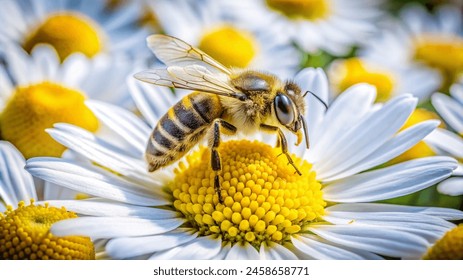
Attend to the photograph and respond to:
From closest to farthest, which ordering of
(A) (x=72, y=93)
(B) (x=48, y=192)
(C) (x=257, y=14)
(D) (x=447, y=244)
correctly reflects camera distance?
(D) (x=447, y=244)
(B) (x=48, y=192)
(A) (x=72, y=93)
(C) (x=257, y=14)

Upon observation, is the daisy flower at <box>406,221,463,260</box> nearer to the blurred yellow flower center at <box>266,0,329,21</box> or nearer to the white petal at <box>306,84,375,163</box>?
the white petal at <box>306,84,375,163</box>

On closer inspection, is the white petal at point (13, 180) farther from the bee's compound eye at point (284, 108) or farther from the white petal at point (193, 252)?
the bee's compound eye at point (284, 108)

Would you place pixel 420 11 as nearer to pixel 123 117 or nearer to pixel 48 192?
pixel 123 117

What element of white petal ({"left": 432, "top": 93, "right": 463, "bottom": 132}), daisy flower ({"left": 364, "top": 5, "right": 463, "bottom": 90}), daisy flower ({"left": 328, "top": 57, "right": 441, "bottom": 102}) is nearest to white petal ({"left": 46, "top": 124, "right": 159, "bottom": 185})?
white petal ({"left": 432, "top": 93, "right": 463, "bottom": 132})

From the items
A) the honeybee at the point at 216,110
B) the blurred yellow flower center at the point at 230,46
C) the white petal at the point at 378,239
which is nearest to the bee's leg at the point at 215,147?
the honeybee at the point at 216,110

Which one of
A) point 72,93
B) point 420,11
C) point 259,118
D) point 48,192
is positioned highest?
point 420,11

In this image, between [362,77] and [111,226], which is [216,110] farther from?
[362,77]
